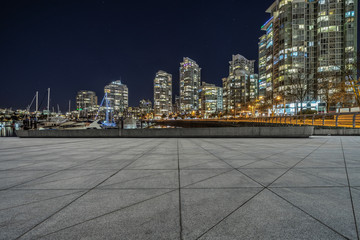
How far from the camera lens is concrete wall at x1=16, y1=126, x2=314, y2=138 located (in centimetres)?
1438

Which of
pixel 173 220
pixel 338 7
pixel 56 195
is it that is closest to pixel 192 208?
pixel 173 220

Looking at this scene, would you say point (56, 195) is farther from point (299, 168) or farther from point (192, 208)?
point (299, 168)

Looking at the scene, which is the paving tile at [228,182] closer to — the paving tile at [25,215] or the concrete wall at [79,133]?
the paving tile at [25,215]

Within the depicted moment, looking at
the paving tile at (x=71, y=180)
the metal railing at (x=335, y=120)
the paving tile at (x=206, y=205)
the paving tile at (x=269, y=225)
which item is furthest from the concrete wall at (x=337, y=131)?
the paving tile at (x=71, y=180)

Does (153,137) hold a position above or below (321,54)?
below

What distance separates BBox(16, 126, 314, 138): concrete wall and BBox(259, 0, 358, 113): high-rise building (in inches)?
3102

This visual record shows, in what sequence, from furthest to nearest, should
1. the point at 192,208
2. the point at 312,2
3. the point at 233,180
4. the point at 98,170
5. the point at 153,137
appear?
the point at 312,2
the point at 153,137
the point at 98,170
the point at 233,180
the point at 192,208

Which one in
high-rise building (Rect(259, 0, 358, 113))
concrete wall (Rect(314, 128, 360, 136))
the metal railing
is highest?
high-rise building (Rect(259, 0, 358, 113))

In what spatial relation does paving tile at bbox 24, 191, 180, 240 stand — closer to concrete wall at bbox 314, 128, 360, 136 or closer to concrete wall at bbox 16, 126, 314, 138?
concrete wall at bbox 16, 126, 314, 138

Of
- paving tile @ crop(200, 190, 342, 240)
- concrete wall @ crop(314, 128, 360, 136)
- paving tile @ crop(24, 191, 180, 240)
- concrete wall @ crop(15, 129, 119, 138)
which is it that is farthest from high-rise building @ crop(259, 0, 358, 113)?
paving tile @ crop(24, 191, 180, 240)

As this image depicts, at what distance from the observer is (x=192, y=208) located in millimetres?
2881

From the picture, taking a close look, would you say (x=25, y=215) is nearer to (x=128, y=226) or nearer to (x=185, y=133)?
(x=128, y=226)

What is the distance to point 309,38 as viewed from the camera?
9588cm

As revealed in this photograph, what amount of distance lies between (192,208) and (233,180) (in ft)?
5.59
